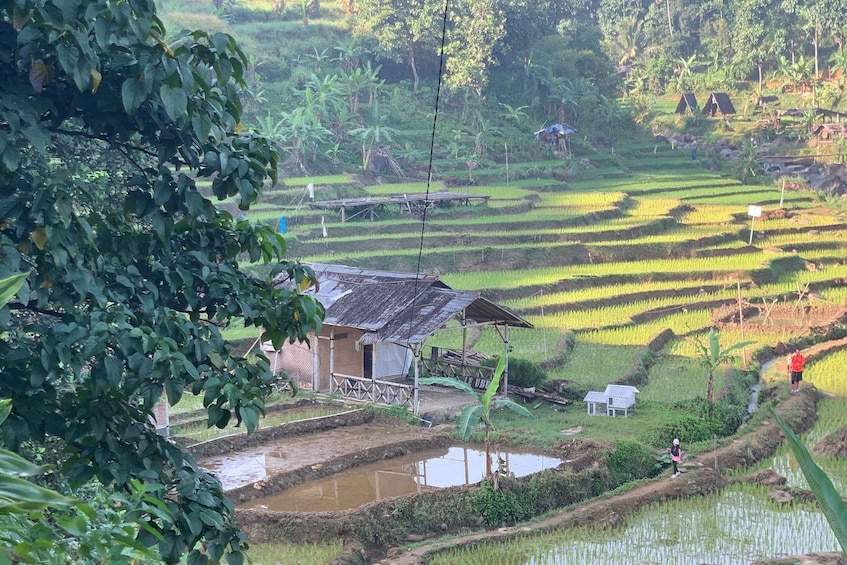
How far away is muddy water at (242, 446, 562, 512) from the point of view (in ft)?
39.4

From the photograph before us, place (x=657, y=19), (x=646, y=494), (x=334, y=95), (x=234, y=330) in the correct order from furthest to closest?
(x=657, y=19), (x=334, y=95), (x=234, y=330), (x=646, y=494)

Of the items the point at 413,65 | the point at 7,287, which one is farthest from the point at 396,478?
the point at 413,65

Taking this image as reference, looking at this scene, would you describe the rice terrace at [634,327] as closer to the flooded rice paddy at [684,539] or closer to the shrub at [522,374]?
the flooded rice paddy at [684,539]

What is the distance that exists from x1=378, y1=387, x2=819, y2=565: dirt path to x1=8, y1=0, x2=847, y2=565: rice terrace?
0.14ft

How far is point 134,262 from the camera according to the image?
4.57 m

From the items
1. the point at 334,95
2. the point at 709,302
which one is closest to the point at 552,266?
the point at 709,302

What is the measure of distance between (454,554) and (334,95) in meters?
28.3

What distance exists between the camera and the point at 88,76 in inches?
153

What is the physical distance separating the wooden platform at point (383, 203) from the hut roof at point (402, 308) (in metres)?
11.1

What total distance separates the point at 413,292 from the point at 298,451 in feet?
10.6

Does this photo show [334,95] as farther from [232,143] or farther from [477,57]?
[232,143]

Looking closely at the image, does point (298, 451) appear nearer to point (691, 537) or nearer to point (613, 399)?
point (613, 399)

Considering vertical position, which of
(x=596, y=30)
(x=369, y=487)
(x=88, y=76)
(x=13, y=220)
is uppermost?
(x=596, y=30)

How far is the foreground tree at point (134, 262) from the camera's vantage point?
12.7ft
